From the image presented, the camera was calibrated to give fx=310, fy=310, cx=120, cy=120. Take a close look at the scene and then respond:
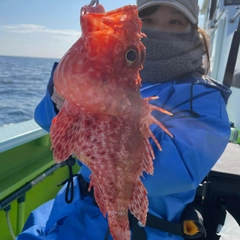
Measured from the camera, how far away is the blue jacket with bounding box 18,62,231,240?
1.57 metres

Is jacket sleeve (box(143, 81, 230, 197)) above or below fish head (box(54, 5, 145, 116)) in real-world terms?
below

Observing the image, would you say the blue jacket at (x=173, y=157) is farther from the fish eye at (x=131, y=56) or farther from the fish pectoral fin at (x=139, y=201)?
the fish eye at (x=131, y=56)

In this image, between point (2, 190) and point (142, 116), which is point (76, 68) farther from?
point (2, 190)

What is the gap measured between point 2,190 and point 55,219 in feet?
2.26

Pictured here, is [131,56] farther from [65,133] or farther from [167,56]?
[167,56]

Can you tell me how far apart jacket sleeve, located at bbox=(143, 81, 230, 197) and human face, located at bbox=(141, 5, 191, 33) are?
0.53 metres

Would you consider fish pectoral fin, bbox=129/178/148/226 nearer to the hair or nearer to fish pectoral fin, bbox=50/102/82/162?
fish pectoral fin, bbox=50/102/82/162

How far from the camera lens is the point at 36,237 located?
79.7 inches

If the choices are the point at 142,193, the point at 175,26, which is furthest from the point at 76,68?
the point at 175,26

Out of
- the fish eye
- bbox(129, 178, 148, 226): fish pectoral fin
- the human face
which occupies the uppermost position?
the human face

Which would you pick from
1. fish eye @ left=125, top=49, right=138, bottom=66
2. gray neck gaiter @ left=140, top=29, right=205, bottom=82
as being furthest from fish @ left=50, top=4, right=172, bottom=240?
gray neck gaiter @ left=140, top=29, right=205, bottom=82

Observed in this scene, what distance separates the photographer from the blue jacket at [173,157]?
1.57 m

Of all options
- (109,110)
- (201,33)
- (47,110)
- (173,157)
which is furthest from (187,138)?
(201,33)

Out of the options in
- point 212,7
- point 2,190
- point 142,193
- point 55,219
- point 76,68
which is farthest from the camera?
point 212,7
